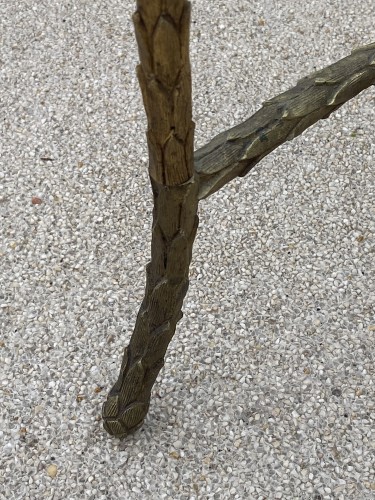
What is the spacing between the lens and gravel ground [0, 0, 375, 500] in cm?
116

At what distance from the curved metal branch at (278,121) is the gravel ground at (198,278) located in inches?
18.3

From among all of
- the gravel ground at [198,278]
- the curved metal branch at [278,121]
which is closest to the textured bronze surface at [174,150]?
the curved metal branch at [278,121]

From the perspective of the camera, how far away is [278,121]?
3.12 feet

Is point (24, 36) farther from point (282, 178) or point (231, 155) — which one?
point (231, 155)

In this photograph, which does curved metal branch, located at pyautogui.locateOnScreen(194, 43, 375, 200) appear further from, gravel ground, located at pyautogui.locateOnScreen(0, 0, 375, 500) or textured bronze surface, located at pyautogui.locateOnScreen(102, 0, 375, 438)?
gravel ground, located at pyautogui.locateOnScreen(0, 0, 375, 500)

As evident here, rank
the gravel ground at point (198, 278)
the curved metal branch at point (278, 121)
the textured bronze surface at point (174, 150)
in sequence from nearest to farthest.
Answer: the textured bronze surface at point (174, 150), the curved metal branch at point (278, 121), the gravel ground at point (198, 278)

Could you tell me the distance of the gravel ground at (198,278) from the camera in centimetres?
116

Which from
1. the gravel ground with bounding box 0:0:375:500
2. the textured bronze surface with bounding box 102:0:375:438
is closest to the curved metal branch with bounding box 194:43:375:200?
the textured bronze surface with bounding box 102:0:375:438

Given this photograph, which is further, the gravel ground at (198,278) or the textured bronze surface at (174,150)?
the gravel ground at (198,278)

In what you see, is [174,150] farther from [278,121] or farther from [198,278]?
[198,278]

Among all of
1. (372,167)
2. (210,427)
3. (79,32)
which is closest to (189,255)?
(210,427)

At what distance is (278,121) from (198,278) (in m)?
0.51

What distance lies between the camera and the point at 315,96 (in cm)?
99

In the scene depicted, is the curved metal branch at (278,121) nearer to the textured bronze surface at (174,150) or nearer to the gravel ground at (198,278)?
the textured bronze surface at (174,150)
